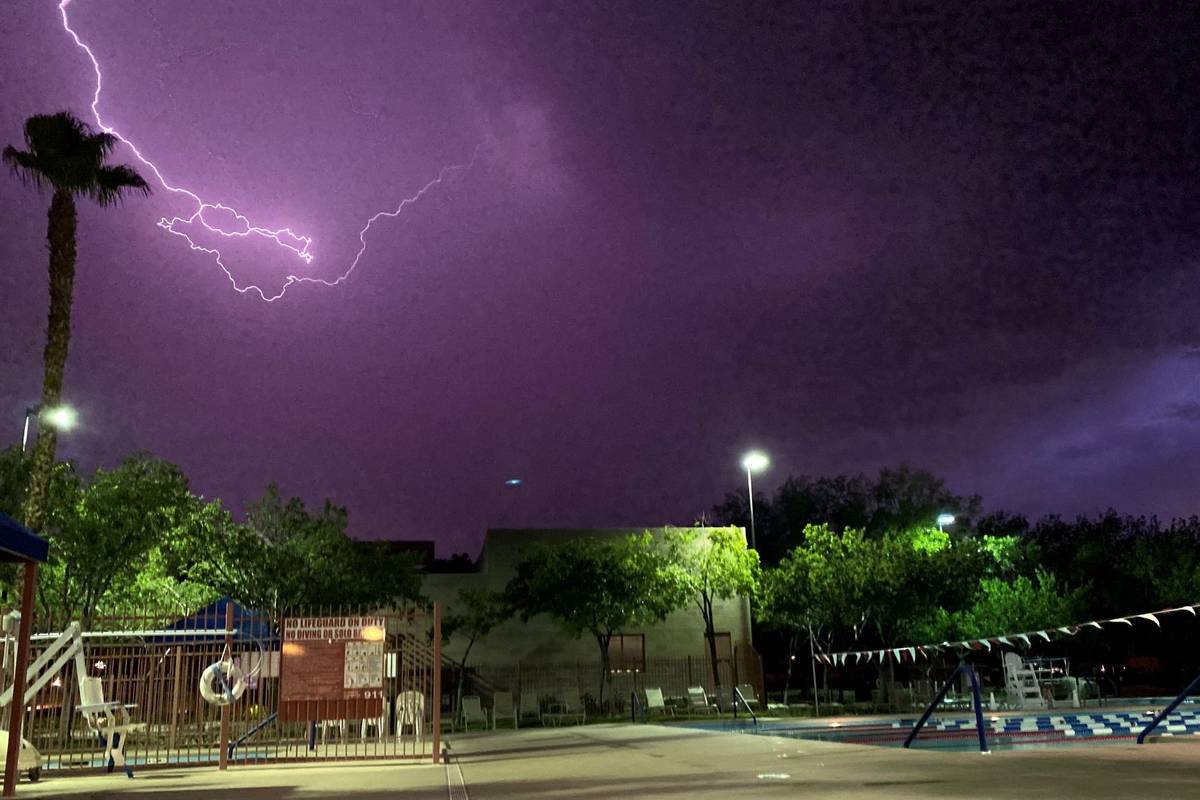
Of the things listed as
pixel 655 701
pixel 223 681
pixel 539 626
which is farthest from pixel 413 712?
pixel 539 626

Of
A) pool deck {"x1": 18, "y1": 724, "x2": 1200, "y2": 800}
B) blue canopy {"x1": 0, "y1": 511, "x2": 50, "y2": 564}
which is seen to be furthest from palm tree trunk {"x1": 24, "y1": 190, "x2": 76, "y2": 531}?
blue canopy {"x1": 0, "y1": 511, "x2": 50, "y2": 564}

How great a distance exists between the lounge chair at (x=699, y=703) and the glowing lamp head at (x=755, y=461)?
7.23 metres

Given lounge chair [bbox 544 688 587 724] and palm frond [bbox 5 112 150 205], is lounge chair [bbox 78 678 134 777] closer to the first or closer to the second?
palm frond [bbox 5 112 150 205]

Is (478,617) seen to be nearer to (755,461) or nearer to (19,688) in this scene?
(755,461)

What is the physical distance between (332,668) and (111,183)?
42.8ft

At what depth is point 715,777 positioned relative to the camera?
1082 cm

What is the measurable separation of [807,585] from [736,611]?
6606 millimetres

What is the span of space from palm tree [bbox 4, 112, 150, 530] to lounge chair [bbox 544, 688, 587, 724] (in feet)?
48.0

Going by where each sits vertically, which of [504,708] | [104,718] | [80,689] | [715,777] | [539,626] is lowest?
[504,708]

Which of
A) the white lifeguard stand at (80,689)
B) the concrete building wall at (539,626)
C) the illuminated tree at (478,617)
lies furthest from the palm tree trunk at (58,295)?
the concrete building wall at (539,626)

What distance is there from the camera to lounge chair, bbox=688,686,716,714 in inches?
1181

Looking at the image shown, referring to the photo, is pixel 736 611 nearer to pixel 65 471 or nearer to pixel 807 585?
pixel 807 585

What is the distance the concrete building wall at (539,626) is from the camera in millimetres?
36750

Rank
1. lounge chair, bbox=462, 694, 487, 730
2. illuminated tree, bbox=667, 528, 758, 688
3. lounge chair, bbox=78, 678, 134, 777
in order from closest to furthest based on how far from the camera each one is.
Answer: lounge chair, bbox=78, 678, 134, 777 → lounge chair, bbox=462, 694, 487, 730 → illuminated tree, bbox=667, 528, 758, 688
